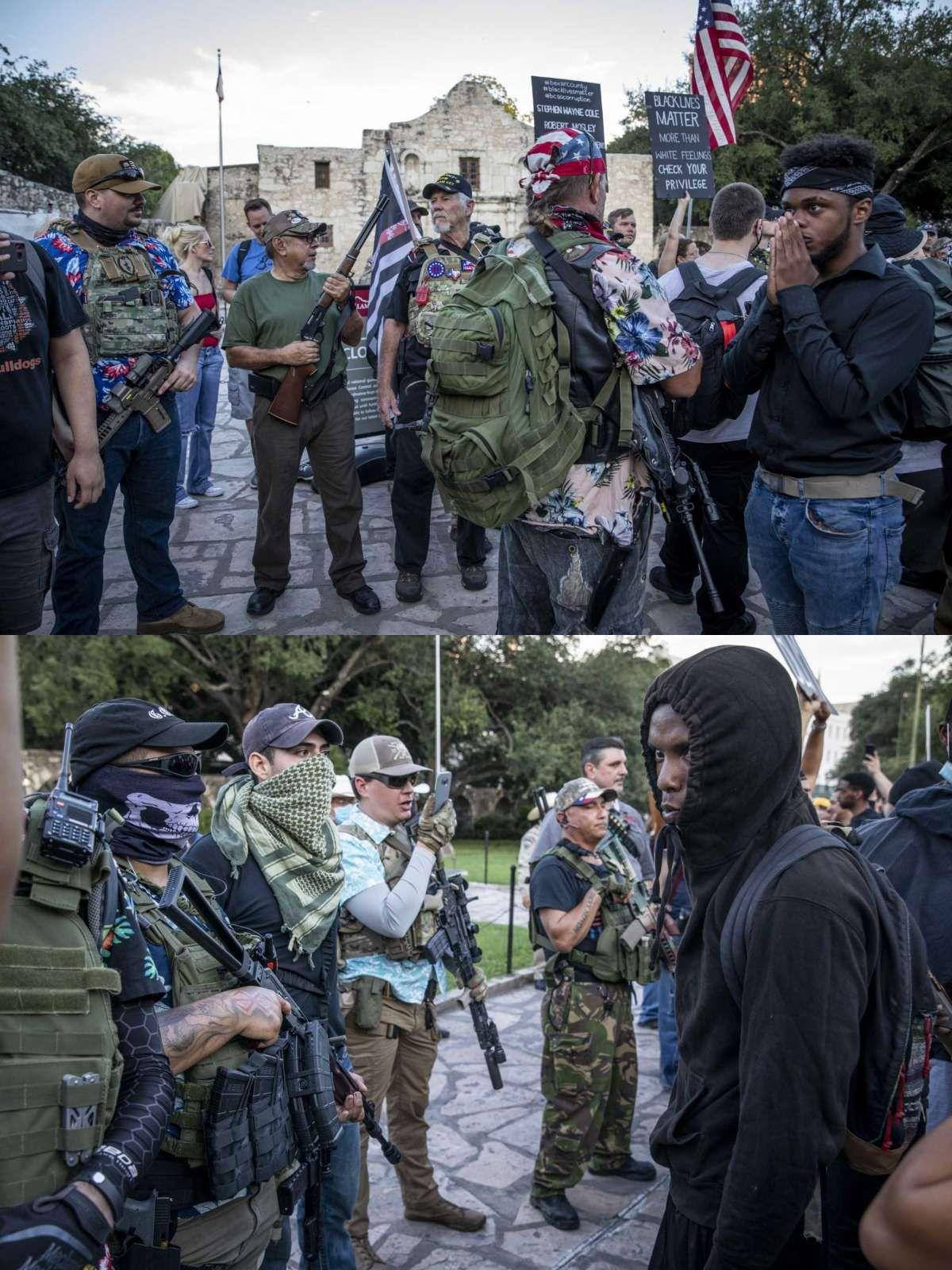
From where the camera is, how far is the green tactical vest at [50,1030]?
5.33 feet

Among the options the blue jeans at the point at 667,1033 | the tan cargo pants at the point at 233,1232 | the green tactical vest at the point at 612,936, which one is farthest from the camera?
the blue jeans at the point at 667,1033

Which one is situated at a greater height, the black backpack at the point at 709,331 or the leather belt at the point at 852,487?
the black backpack at the point at 709,331

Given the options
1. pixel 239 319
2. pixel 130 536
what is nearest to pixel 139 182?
pixel 239 319

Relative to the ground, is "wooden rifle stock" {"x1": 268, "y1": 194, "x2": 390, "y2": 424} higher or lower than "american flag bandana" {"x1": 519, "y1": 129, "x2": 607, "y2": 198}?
lower

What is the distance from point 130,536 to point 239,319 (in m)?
1.41

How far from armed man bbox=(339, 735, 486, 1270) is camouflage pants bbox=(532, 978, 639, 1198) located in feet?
1.31

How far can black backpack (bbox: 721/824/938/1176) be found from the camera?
182cm

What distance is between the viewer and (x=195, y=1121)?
227 cm

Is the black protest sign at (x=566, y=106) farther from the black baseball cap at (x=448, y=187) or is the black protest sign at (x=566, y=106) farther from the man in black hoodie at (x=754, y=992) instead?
the man in black hoodie at (x=754, y=992)

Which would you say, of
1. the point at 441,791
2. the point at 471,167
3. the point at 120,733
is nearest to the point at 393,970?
the point at 441,791

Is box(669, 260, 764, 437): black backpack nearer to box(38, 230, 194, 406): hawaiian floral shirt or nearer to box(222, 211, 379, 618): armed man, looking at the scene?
box(222, 211, 379, 618): armed man

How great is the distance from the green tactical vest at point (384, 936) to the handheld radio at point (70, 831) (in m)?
1.95

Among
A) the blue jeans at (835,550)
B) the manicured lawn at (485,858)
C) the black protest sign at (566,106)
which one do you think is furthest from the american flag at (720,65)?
the manicured lawn at (485,858)

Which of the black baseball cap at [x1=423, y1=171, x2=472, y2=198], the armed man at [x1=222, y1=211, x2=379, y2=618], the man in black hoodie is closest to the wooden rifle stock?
the armed man at [x1=222, y1=211, x2=379, y2=618]
